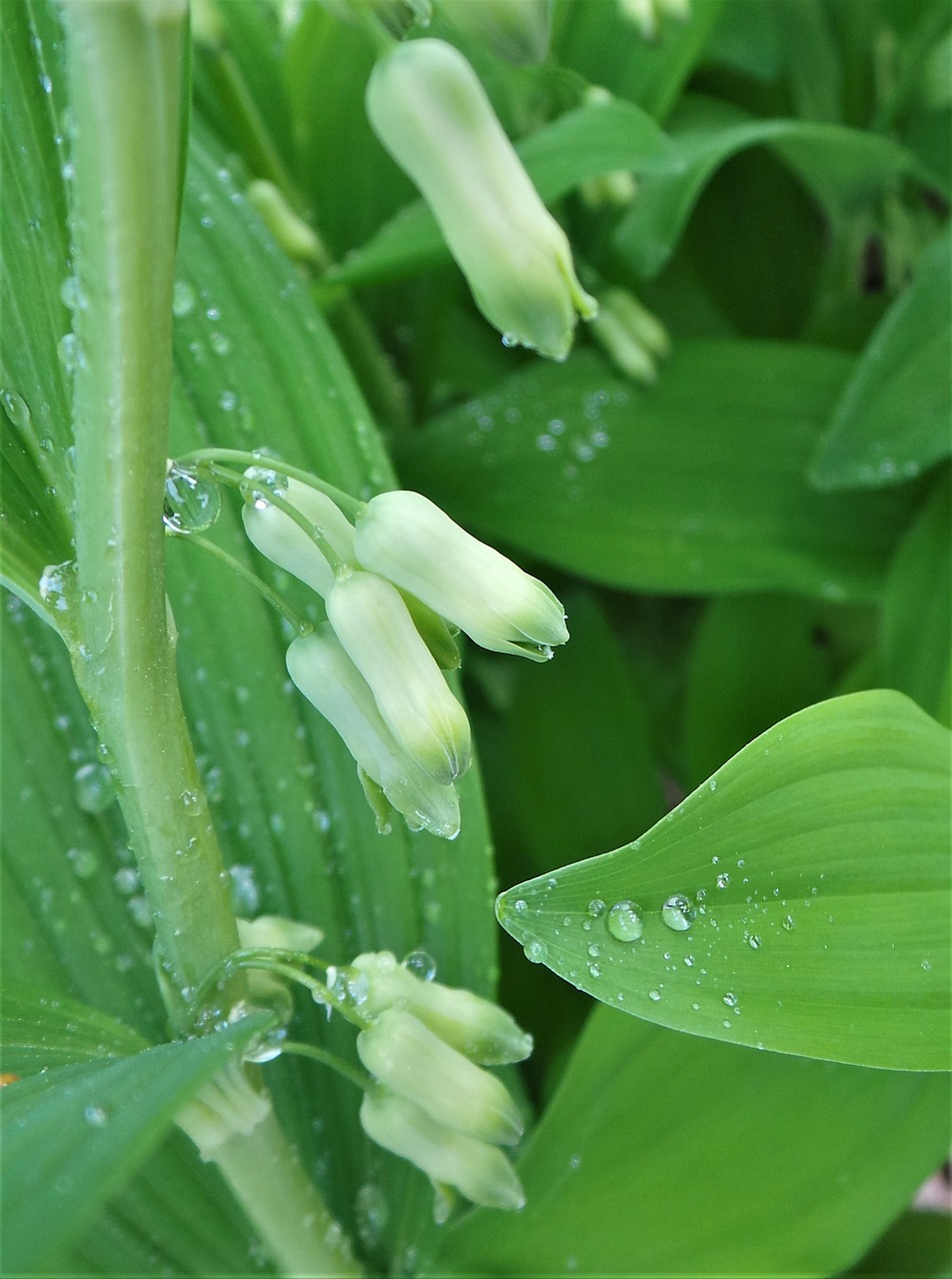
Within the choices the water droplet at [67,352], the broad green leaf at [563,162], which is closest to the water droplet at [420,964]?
the water droplet at [67,352]

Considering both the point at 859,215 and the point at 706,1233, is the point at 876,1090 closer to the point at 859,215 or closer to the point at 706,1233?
the point at 706,1233

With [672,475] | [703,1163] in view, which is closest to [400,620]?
[703,1163]

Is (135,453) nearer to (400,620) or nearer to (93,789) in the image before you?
(400,620)

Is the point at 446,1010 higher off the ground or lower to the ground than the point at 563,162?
lower

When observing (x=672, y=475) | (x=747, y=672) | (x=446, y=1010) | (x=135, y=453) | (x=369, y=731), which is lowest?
(x=747, y=672)

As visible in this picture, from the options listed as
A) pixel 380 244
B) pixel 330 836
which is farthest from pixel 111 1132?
pixel 380 244

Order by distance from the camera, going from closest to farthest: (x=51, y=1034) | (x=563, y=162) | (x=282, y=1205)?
(x=51, y=1034), (x=282, y=1205), (x=563, y=162)

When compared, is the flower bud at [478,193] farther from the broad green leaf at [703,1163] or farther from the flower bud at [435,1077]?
the broad green leaf at [703,1163]
